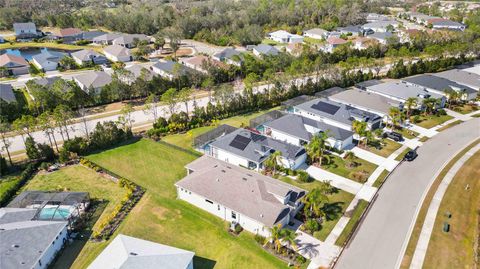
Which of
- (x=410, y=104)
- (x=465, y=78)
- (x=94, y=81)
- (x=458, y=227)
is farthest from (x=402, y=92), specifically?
(x=94, y=81)

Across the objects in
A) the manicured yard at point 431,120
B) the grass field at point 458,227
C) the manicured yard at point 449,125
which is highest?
the manicured yard at point 431,120

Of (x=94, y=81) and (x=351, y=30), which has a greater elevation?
(x=94, y=81)

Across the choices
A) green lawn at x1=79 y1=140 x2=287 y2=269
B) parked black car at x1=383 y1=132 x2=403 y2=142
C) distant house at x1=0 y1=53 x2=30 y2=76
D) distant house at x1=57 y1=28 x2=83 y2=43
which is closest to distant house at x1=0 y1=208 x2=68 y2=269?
green lawn at x1=79 y1=140 x2=287 y2=269

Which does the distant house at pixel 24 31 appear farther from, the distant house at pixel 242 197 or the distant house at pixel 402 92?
the distant house at pixel 402 92

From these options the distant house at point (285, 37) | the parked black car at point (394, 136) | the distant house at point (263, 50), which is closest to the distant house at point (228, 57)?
the distant house at point (263, 50)

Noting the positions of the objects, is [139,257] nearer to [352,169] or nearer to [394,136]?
[352,169]

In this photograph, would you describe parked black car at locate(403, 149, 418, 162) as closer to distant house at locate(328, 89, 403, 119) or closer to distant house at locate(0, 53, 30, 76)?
distant house at locate(328, 89, 403, 119)
